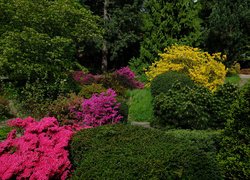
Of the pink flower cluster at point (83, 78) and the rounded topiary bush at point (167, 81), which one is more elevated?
the rounded topiary bush at point (167, 81)

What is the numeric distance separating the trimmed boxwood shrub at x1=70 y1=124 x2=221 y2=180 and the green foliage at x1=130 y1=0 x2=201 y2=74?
14.8m

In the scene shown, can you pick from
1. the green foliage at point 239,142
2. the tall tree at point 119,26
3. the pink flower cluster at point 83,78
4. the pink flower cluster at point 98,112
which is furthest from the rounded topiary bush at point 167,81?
the tall tree at point 119,26

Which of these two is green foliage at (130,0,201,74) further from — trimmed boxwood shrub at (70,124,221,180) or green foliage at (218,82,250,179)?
trimmed boxwood shrub at (70,124,221,180)

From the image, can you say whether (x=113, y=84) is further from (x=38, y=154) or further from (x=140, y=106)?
(x=38, y=154)

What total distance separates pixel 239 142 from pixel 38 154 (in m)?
3.10

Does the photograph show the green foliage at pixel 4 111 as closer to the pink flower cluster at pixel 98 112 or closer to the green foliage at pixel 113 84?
the green foliage at pixel 113 84

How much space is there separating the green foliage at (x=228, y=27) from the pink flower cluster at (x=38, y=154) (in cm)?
1523

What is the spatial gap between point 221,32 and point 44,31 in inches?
383

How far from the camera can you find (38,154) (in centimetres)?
559

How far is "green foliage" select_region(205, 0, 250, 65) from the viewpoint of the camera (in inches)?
768

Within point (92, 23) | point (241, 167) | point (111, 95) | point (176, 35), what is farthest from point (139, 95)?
point (241, 167)

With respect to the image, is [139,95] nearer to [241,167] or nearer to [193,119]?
[193,119]

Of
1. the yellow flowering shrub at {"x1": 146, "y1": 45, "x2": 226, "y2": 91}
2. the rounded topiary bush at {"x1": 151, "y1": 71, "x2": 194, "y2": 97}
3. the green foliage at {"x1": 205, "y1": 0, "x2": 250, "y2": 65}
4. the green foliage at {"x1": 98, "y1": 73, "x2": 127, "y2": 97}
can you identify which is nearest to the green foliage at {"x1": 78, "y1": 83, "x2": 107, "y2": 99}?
the green foliage at {"x1": 98, "y1": 73, "x2": 127, "y2": 97}

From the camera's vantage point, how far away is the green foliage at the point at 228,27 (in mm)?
19516
